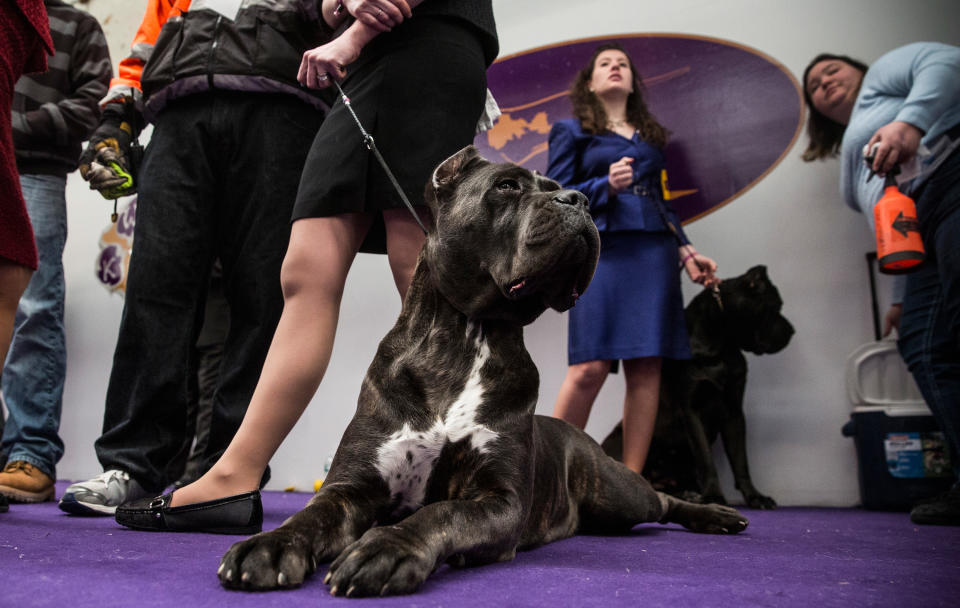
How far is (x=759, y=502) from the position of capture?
10.4ft

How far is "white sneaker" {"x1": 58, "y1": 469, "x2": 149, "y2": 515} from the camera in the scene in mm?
1882

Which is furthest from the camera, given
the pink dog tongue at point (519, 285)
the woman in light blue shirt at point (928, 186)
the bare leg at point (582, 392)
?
the bare leg at point (582, 392)

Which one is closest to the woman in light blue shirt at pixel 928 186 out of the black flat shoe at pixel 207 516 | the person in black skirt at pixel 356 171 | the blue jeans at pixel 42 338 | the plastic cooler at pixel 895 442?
the plastic cooler at pixel 895 442

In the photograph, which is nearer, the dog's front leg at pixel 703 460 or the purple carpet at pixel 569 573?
the purple carpet at pixel 569 573

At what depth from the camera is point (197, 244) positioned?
6.77 feet

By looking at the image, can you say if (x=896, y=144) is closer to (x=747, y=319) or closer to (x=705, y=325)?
(x=747, y=319)

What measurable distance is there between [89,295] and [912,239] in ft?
16.8

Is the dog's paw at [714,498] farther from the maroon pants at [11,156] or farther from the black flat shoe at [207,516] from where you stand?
the maroon pants at [11,156]

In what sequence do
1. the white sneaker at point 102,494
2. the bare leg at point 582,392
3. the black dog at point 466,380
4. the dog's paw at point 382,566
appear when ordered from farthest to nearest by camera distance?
the bare leg at point 582,392
the white sneaker at point 102,494
the black dog at point 466,380
the dog's paw at point 382,566

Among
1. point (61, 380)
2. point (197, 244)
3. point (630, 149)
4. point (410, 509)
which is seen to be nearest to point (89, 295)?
point (61, 380)

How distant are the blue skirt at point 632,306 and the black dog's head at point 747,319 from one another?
15.0 inches

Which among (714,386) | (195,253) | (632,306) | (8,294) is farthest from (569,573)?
(714,386)

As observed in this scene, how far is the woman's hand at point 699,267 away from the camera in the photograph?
3219mm

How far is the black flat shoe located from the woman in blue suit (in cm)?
166
